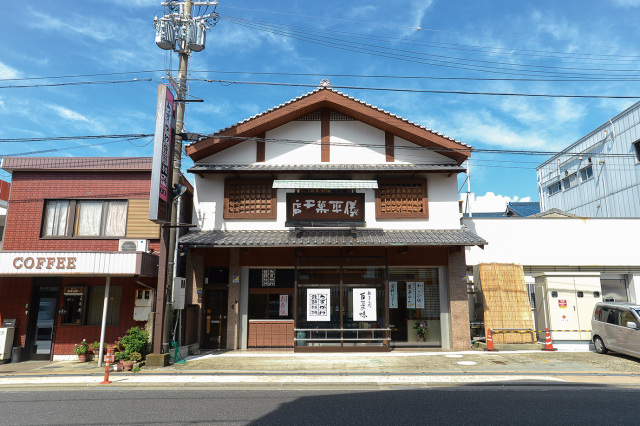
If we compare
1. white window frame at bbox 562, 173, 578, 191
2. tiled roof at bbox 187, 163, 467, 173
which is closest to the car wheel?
tiled roof at bbox 187, 163, 467, 173

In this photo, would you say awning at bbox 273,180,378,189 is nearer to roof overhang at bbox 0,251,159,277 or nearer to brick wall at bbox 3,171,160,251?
brick wall at bbox 3,171,160,251

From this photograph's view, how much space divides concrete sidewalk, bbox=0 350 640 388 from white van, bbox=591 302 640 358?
367 millimetres

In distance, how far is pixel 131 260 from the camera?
1271 cm

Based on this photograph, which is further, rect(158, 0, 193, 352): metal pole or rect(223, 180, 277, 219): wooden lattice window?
rect(223, 180, 277, 219): wooden lattice window

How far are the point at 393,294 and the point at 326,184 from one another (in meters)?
4.82

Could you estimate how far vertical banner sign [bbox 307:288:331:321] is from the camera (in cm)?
1491

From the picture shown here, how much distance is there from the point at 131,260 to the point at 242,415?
7380mm

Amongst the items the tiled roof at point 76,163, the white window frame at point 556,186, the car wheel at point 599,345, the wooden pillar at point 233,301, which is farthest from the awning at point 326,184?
the white window frame at point 556,186

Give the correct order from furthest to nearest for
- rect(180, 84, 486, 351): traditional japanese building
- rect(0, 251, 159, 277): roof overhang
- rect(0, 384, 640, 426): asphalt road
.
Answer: rect(180, 84, 486, 351): traditional japanese building
rect(0, 251, 159, 277): roof overhang
rect(0, 384, 640, 426): asphalt road

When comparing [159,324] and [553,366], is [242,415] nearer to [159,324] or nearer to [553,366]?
[159,324]

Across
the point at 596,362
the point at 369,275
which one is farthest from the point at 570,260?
the point at 369,275

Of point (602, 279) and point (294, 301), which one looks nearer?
point (294, 301)

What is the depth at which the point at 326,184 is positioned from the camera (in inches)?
597

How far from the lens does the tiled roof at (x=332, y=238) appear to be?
13922 millimetres
